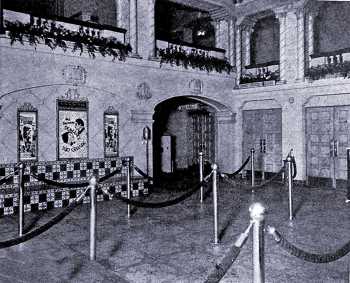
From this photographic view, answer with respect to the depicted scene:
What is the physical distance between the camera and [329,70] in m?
10.8

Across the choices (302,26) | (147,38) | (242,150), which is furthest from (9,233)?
(302,26)

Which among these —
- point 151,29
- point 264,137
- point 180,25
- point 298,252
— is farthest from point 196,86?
point 298,252

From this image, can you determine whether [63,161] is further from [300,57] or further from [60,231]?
[300,57]

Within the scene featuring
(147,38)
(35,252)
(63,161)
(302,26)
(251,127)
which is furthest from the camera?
(251,127)

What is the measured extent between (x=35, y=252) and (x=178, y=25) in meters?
13.4

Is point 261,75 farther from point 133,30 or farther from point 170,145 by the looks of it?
point 133,30

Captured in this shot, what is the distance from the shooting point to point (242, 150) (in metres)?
13.3

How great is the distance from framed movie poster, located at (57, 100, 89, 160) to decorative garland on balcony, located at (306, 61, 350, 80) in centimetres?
680

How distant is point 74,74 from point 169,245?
5.20m

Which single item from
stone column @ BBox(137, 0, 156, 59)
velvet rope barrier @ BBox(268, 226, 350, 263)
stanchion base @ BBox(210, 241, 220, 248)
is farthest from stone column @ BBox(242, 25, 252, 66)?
velvet rope barrier @ BBox(268, 226, 350, 263)

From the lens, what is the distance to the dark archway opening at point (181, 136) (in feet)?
48.6

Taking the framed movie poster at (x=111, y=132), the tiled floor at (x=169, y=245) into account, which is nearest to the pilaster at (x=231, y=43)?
the framed movie poster at (x=111, y=132)

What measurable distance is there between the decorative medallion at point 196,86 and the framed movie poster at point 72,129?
3.76 meters

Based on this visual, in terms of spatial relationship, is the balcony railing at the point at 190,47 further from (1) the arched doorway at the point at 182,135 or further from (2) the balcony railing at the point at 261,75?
(1) the arched doorway at the point at 182,135
